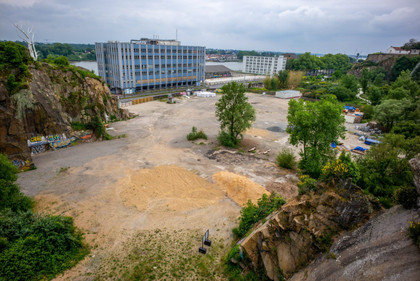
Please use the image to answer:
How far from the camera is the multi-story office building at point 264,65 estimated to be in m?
135

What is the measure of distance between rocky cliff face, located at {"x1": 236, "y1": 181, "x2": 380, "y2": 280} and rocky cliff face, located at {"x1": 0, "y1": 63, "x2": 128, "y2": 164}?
3027 centimetres

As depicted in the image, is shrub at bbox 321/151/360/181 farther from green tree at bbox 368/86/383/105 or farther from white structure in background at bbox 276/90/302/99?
white structure in background at bbox 276/90/302/99

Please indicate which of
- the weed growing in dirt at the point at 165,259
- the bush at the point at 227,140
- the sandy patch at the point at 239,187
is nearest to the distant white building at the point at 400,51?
the bush at the point at 227,140

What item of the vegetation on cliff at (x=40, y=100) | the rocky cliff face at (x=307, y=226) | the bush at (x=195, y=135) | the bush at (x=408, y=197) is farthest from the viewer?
the bush at (x=195, y=135)

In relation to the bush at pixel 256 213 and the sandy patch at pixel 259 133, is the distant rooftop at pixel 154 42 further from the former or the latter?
Result: the bush at pixel 256 213

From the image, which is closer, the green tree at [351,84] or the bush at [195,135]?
the bush at [195,135]

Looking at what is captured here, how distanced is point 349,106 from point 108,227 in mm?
65628

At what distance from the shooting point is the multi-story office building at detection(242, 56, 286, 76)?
134875mm

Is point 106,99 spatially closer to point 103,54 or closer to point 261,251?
point 103,54

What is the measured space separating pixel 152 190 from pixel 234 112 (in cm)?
1817

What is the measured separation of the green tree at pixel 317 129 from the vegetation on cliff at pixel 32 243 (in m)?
23.0

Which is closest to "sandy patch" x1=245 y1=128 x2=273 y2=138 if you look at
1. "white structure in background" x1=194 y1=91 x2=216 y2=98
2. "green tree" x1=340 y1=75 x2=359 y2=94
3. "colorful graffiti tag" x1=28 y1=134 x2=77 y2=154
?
"colorful graffiti tag" x1=28 y1=134 x2=77 y2=154

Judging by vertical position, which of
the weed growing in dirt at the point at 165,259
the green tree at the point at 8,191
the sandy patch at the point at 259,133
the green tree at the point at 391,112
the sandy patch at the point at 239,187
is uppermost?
the green tree at the point at 391,112

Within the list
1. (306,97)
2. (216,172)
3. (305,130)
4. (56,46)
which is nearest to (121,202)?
(216,172)
